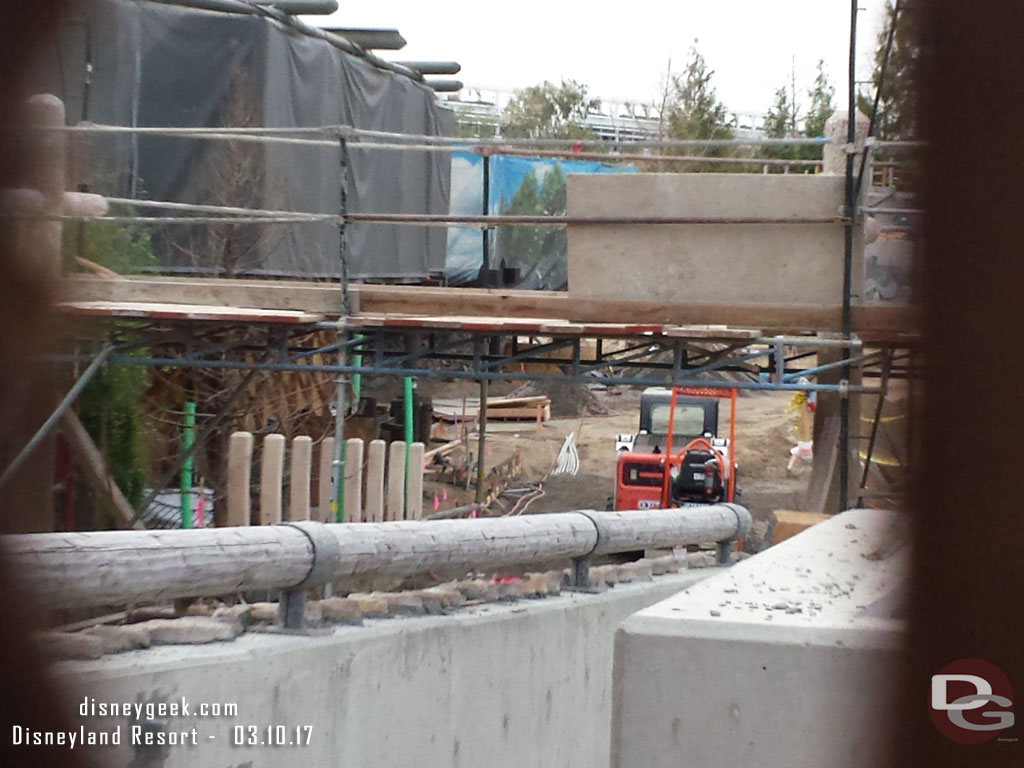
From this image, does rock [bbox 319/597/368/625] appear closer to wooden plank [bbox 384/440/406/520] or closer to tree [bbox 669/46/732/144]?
wooden plank [bbox 384/440/406/520]

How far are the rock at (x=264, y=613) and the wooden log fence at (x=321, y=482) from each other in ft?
12.3

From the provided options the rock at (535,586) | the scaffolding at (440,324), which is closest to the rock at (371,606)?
the rock at (535,586)

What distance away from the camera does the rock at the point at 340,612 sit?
2.84 m

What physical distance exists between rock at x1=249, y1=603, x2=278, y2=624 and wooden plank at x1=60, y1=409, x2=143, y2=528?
299cm

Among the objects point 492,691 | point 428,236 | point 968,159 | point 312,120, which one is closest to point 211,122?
point 312,120

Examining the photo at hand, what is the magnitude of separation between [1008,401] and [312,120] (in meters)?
9.77

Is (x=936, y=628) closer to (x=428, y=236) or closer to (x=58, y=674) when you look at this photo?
(x=58, y=674)

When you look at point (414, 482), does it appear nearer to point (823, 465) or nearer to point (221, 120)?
point (221, 120)

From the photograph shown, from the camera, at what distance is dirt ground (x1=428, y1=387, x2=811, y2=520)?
38.8 feet

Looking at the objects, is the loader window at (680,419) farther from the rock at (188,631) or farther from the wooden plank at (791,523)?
the rock at (188,631)

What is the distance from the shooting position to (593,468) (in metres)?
15.5

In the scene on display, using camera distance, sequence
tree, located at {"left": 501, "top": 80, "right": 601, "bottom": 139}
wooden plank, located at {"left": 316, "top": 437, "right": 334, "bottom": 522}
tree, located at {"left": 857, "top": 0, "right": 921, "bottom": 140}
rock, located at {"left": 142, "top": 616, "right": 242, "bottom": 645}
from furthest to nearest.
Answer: tree, located at {"left": 501, "top": 80, "right": 601, "bottom": 139}, wooden plank, located at {"left": 316, "top": 437, "right": 334, "bottom": 522}, rock, located at {"left": 142, "top": 616, "right": 242, "bottom": 645}, tree, located at {"left": 857, "top": 0, "right": 921, "bottom": 140}

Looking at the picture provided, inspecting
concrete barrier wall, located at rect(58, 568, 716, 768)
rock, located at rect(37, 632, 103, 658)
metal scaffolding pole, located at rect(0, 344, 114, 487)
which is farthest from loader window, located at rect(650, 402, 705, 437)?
rock, located at rect(37, 632, 103, 658)

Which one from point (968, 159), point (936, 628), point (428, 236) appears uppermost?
point (428, 236)
